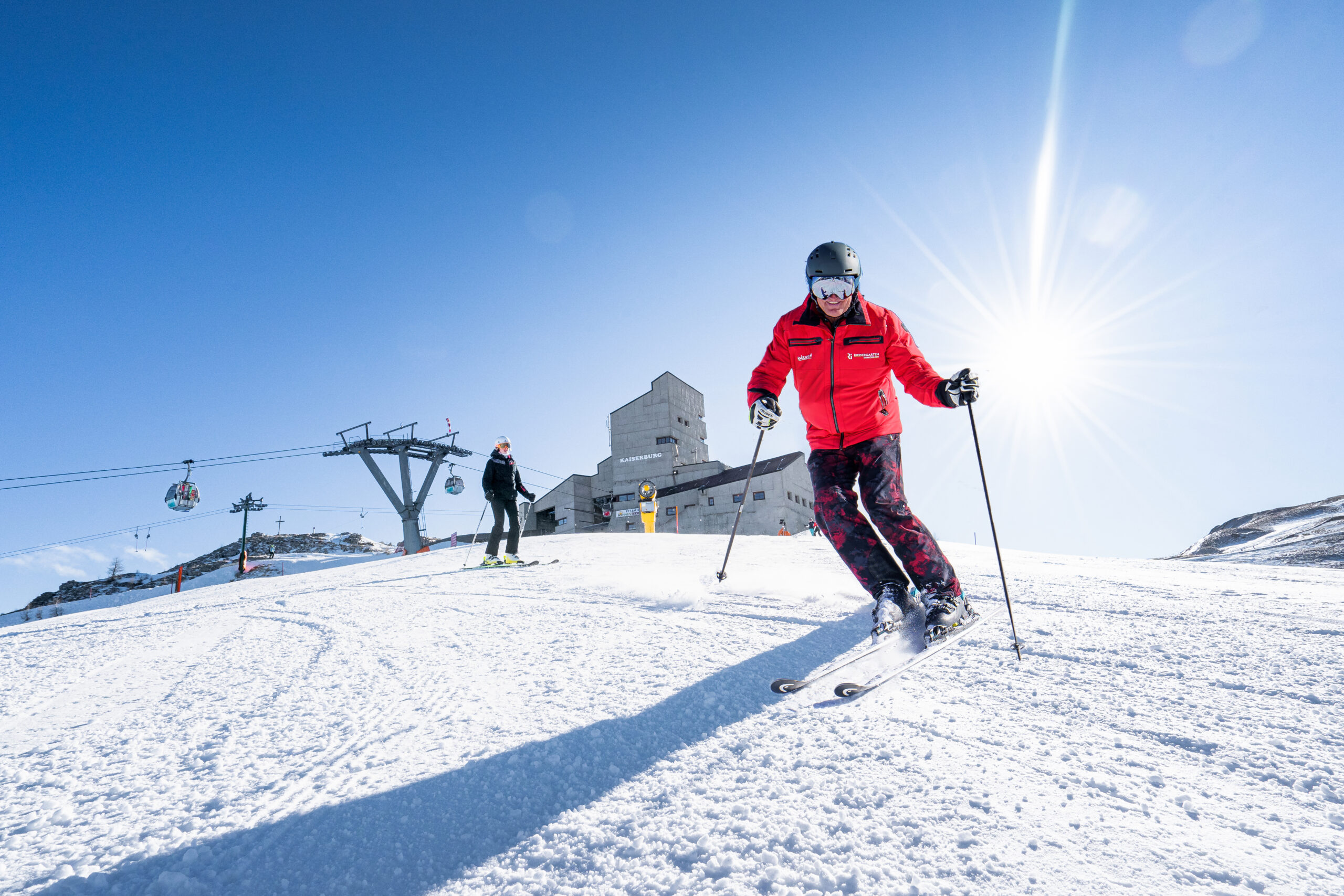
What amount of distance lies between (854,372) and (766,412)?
541 millimetres

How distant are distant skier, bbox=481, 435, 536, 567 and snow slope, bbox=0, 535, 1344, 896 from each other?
18.0 feet

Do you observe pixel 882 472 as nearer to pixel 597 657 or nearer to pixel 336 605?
pixel 597 657

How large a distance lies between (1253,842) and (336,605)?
16.3ft

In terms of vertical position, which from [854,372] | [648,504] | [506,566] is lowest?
[506,566]

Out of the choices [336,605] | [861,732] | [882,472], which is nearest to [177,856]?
[861,732]

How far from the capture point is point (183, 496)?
921 inches

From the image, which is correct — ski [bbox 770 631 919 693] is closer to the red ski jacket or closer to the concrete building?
the red ski jacket

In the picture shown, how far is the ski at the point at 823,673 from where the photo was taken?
1.84 meters

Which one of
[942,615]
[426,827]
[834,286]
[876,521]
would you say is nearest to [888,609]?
[942,615]

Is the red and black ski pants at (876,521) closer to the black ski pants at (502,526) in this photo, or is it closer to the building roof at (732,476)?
the black ski pants at (502,526)

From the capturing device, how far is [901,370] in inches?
122

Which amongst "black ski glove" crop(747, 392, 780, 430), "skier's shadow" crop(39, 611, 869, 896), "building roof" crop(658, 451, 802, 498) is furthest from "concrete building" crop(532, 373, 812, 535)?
"skier's shadow" crop(39, 611, 869, 896)

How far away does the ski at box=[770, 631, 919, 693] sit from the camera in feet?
6.03

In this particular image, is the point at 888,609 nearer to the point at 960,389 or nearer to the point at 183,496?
the point at 960,389
